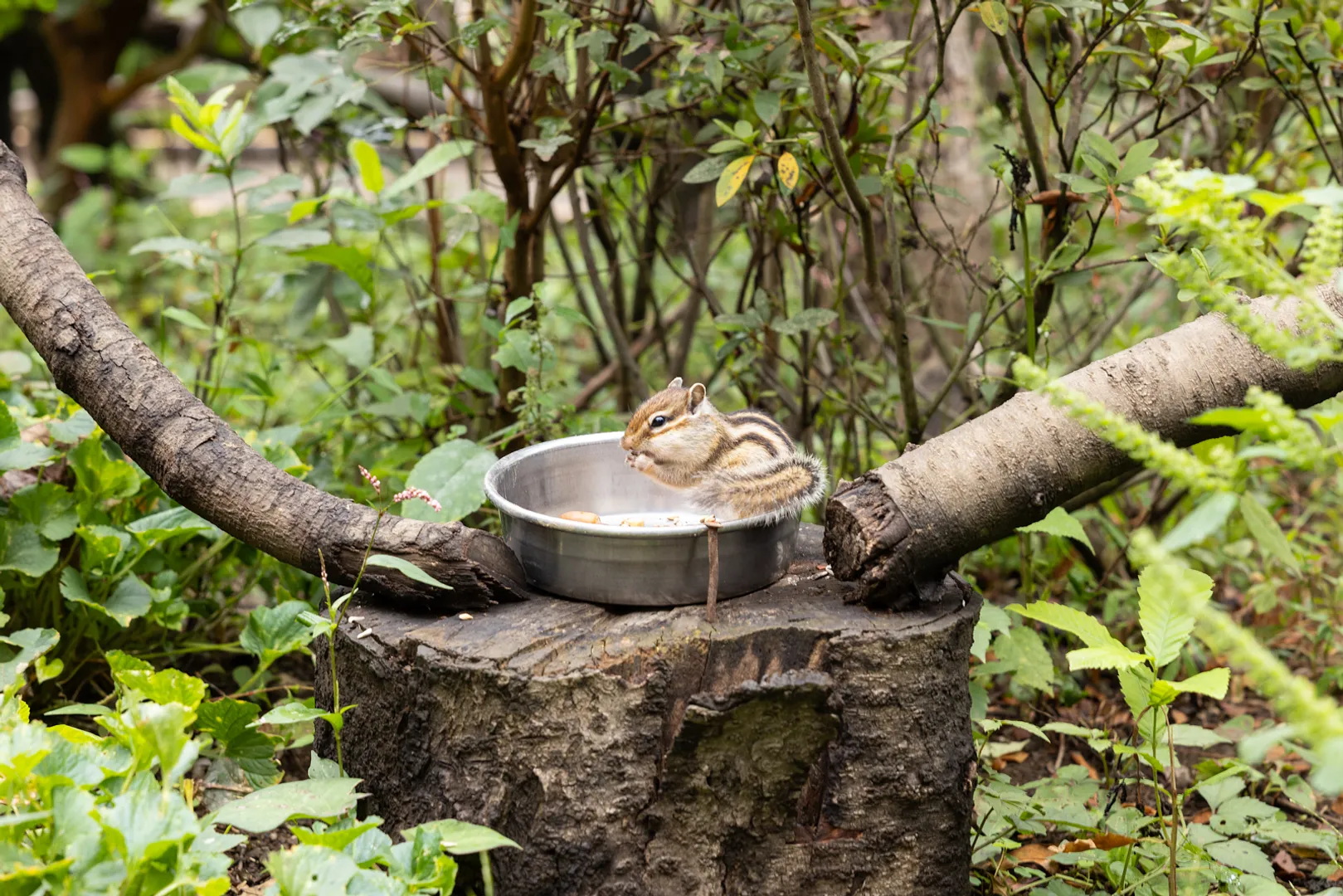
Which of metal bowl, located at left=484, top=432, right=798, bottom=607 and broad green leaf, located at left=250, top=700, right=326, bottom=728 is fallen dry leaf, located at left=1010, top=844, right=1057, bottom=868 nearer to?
metal bowl, located at left=484, top=432, right=798, bottom=607

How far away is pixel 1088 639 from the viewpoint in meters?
2.58

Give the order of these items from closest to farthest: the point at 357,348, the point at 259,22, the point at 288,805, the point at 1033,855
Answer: the point at 288,805 → the point at 1033,855 → the point at 357,348 → the point at 259,22

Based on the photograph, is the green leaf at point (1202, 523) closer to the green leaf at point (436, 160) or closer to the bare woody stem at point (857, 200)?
the bare woody stem at point (857, 200)

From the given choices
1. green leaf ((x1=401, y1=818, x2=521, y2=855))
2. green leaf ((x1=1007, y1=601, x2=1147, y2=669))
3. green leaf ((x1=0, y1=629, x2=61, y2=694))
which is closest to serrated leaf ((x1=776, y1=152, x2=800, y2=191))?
green leaf ((x1=1007, y1=601, x2=1147, y2=669))

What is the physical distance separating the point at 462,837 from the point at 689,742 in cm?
44

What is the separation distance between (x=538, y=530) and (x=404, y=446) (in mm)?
1671

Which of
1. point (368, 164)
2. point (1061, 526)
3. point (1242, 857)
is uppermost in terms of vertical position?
point (368, 164)

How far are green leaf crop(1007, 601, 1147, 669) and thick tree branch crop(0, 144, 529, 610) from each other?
1.09 metres

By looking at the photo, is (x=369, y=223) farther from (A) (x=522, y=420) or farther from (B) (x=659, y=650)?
(B) (x=659, y=650)

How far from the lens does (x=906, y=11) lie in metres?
4.72

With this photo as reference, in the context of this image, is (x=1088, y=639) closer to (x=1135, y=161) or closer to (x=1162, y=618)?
(x=1162, y=618)

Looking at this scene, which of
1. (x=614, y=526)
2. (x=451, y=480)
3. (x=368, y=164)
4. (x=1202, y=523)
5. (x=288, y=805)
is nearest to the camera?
(x=1202, y=523)

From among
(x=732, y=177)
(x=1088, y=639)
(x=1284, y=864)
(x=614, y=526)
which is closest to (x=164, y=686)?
(x=614, y=526)

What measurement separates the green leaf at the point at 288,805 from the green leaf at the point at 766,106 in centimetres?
180
